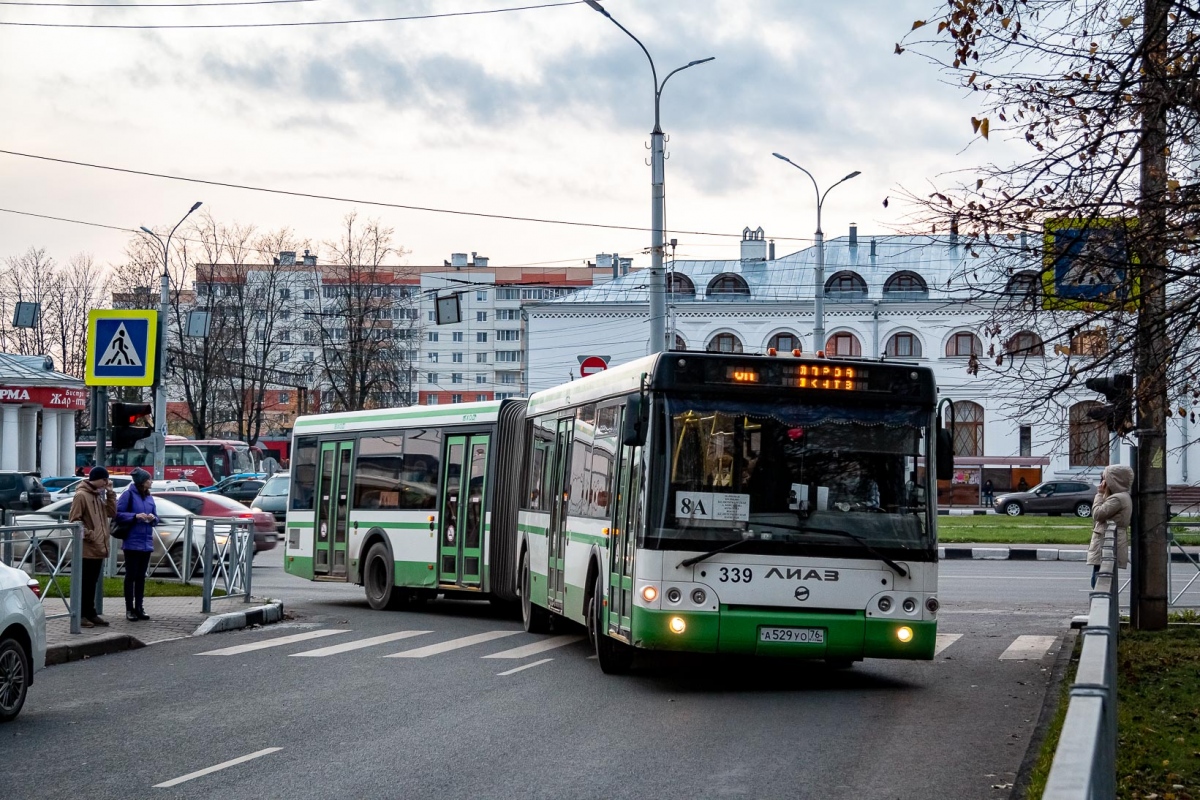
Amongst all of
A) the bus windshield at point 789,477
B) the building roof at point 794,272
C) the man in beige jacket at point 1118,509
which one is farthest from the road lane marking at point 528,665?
the building roof at point 794,272

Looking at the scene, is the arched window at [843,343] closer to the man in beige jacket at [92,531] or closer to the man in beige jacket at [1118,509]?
the man in beige jacket at [1118,509]

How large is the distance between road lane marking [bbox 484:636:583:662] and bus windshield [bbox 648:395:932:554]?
3712mm

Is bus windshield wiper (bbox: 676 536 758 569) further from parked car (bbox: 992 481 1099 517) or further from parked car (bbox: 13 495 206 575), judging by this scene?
parked car (bbox: 992 481 1099 517)

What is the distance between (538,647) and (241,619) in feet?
14.7

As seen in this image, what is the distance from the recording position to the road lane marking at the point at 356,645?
1511 centimetres

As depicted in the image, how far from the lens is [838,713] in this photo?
36.0 feet

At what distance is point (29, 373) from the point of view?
6231cm

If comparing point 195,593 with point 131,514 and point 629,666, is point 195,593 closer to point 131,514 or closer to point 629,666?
point 131,514

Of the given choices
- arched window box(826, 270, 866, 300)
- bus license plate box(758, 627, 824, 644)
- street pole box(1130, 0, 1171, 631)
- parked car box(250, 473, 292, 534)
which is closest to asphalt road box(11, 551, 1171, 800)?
bus license plate box(758, 627, 824, 644)

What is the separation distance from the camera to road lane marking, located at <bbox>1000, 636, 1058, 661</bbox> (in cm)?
1480

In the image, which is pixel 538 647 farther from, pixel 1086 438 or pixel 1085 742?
pixel 1085 742

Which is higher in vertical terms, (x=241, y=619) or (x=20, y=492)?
(x=20, y=492)

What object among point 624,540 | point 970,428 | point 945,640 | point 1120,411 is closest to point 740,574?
point 624,540

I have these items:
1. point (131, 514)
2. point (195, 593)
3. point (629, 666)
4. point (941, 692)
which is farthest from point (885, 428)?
point (195, 593)
